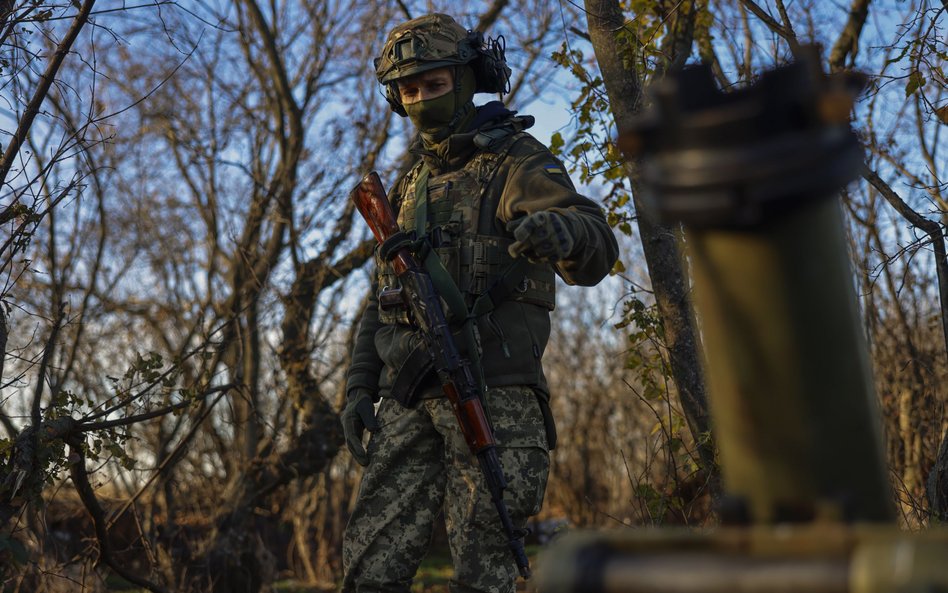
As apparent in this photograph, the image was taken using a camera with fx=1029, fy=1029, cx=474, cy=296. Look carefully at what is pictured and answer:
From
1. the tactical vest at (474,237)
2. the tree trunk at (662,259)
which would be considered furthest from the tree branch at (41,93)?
the tree trunk at (662,259)

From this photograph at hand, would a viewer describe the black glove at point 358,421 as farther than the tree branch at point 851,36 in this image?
No

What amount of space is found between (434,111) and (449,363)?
82 centimetres

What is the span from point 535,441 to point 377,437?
516 mm

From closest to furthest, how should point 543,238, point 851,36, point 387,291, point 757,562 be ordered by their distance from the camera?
point 757,562, point 543,238, point 387,291, point 851,36

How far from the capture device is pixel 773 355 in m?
1.06

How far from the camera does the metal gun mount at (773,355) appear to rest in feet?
3.23

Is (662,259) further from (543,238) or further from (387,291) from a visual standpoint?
(543,238)

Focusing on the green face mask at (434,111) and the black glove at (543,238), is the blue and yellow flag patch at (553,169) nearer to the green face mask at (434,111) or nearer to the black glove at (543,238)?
the green face mask at (434,111)

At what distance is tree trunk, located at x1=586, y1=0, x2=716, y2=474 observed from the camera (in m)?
3.96

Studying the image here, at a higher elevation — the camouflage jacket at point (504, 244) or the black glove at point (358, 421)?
the camouflage jacket at point (504, 244)

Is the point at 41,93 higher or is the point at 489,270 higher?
the point at 41,93

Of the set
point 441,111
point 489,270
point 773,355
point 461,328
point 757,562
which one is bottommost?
point 757,562

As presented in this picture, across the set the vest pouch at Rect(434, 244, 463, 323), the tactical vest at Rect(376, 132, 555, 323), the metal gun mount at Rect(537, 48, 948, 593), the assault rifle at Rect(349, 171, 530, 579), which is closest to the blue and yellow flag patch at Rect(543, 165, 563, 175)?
the tactical vest at Rect(376, 132, 555, 323)

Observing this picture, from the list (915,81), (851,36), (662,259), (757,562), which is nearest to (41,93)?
(662,259)
